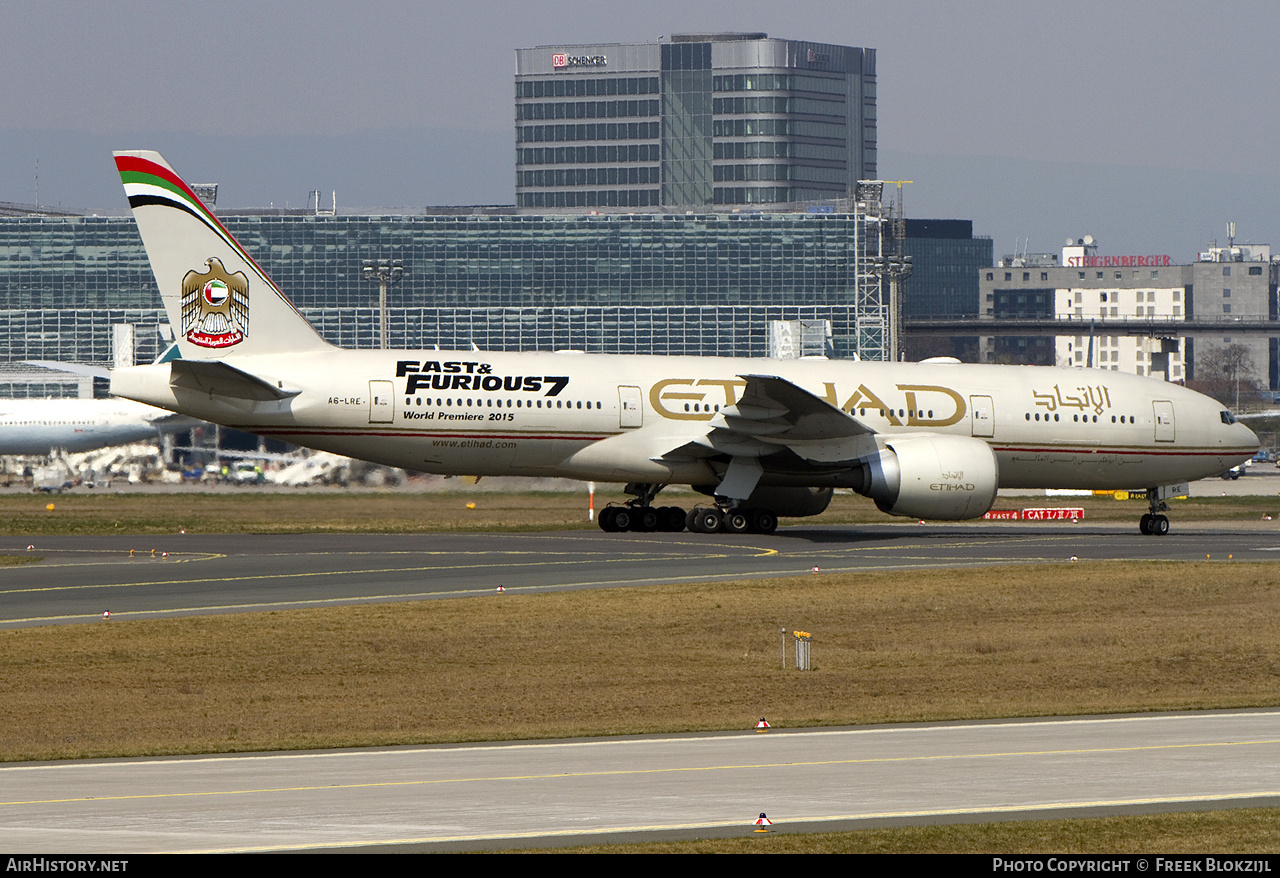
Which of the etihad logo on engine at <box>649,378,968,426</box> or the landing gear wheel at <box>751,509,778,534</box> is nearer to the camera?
the etihad logo on engine at <box>649,378,968,426</box>

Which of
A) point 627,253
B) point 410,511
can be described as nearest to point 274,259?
point 627,253

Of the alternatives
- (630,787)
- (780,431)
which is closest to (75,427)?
(780,431)

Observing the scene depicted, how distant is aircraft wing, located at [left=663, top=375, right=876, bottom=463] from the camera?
119 ft

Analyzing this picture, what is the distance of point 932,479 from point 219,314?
16711 mm

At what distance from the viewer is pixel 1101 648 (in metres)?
22.8

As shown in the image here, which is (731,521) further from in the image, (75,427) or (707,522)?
(75,427)

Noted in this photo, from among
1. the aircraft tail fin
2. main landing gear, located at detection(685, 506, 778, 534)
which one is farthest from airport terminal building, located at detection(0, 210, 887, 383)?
the aircraft tail fin

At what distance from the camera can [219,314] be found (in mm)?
37406

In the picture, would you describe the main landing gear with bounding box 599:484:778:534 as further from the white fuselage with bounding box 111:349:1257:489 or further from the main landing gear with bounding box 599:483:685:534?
the white fuselage with bounding box 111:349:1257:489

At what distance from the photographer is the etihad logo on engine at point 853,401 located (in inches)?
1507

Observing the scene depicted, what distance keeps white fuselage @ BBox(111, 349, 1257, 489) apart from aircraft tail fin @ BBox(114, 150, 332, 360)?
77 centimetres

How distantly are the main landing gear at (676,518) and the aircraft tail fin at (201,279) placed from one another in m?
8.51

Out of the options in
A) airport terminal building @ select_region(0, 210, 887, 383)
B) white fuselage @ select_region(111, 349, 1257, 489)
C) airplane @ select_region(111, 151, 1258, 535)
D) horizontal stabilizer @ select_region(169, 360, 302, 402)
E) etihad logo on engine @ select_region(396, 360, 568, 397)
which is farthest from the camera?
airport terminal building @ select_region(0, 210, 887, 383)
